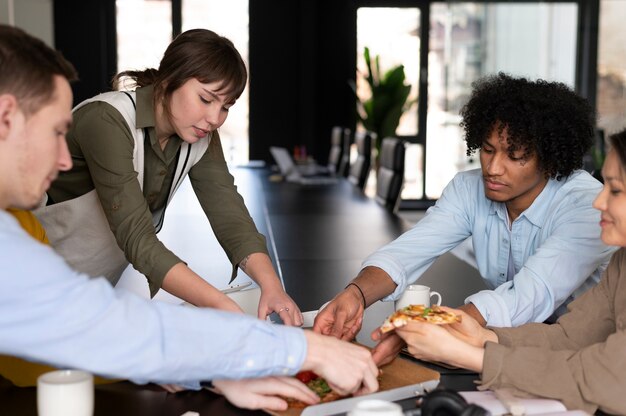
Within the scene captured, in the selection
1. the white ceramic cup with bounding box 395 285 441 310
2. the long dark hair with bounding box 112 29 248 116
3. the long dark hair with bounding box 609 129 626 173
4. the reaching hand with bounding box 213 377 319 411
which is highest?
the long dark hair with bounding box 112 29 248 116

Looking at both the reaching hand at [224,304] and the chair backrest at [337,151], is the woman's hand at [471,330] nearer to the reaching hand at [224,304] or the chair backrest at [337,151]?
the reaching hand at [224,304]

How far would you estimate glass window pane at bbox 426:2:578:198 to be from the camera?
8531 mm

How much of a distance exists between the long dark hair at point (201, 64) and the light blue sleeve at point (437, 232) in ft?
2.10

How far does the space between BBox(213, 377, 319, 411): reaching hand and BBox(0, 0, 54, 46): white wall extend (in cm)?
567

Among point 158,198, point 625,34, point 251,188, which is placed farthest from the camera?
point 625,34

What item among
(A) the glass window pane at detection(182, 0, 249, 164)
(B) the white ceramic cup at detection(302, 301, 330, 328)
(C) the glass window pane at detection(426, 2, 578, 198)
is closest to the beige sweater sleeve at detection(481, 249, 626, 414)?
(B) the white ceramic cup at detection(302, 301, 330, 328)

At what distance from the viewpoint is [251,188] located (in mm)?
5664

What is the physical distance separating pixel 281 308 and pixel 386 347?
34cm

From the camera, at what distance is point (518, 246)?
2248 mm

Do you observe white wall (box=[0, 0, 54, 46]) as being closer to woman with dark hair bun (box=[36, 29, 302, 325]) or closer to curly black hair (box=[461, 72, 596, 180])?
woman with dark hair bun (box=[36, 29, 302, 325])

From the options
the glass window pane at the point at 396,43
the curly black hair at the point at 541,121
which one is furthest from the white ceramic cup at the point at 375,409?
the glass window pane at the point at 396,43

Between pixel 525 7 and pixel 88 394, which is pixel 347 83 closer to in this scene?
pixel 525 7

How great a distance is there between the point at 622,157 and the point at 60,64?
38.8 inches

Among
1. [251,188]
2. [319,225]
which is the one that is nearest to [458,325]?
[319,225]
